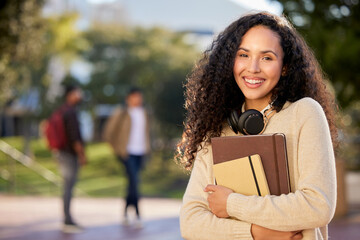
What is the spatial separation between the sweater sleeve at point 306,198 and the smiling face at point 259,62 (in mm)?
261

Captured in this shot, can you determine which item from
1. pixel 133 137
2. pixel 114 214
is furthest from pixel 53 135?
pixel 114 214

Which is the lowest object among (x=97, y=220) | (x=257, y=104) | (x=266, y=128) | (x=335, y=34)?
(x=97, y=220)

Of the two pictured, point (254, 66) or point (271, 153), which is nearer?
point (271, 153)

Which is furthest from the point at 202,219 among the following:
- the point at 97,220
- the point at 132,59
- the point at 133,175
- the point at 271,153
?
the point at 132,59

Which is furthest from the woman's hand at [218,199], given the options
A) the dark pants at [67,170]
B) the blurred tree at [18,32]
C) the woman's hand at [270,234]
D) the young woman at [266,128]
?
the blurred tree at [18,32]

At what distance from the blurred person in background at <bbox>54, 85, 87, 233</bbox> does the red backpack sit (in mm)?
43

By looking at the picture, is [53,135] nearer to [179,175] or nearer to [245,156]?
[245,156]

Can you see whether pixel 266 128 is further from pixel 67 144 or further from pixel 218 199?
pixel 67 144

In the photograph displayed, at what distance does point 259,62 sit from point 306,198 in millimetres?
583

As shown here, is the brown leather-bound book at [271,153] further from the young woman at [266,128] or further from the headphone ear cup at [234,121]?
the headphone ear cup at [234,121]

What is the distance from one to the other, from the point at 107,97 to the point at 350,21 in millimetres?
28874

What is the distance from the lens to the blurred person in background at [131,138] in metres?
8.34

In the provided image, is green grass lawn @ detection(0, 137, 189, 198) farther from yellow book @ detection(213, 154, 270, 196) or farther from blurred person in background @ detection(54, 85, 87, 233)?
yellow book @ detection(213, 154, 270, 196)

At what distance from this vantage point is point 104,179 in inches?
1038
